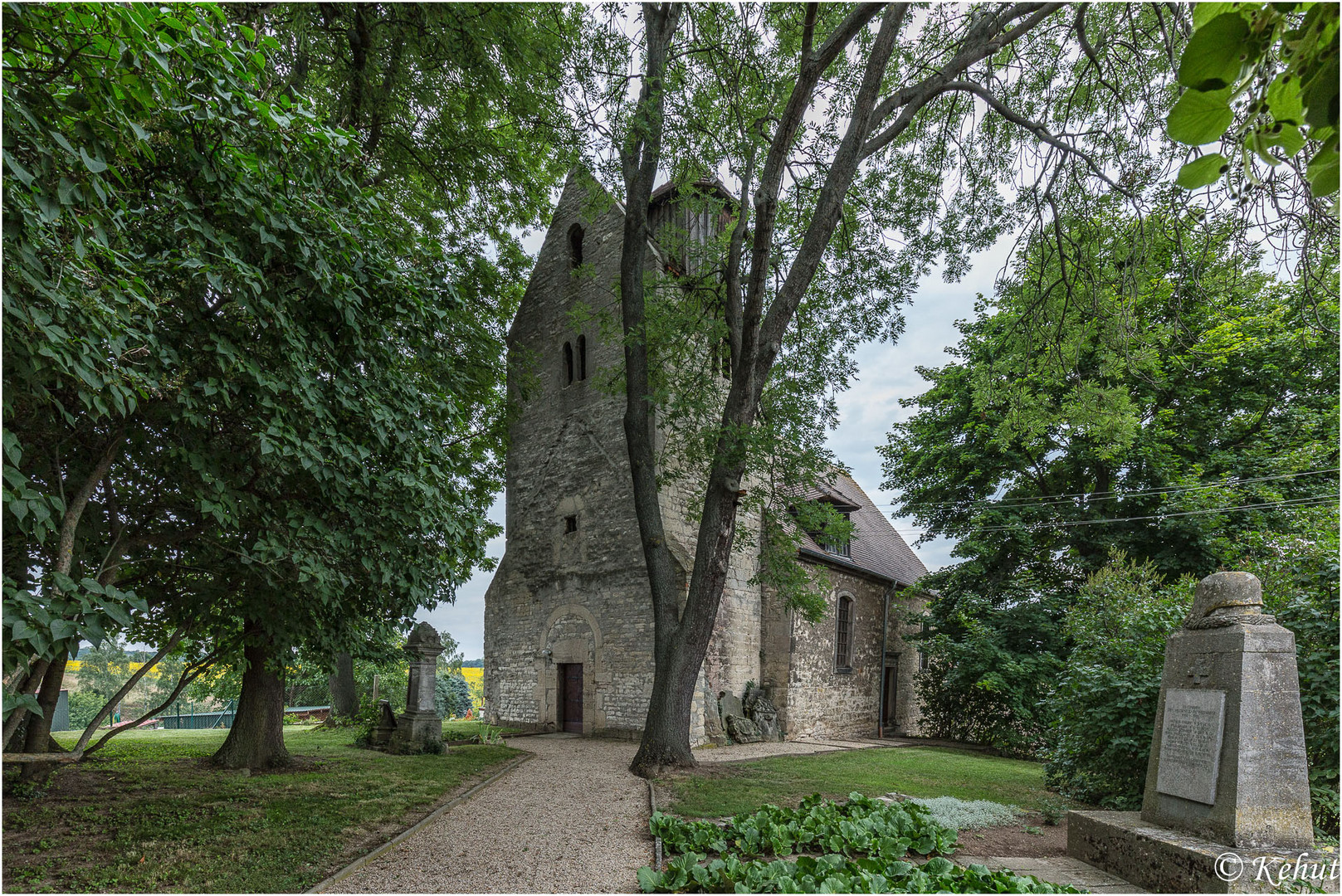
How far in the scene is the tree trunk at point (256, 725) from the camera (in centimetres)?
998

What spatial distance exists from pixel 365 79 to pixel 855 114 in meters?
6.66

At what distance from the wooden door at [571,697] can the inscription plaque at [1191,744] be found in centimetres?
1253

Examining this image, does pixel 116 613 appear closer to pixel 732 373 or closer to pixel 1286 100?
pixel 1286 100

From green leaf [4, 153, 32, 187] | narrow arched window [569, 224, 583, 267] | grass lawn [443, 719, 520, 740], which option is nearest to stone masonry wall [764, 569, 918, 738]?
grass lawn [443, 719, 520, 740]

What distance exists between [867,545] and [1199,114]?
2300 centimetres

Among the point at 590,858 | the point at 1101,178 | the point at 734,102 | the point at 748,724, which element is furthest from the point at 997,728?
the point at 734,102

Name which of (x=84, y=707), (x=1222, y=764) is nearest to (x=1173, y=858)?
(x=1222, y=764)

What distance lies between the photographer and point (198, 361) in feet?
16.0

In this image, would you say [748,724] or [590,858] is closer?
[590,858]

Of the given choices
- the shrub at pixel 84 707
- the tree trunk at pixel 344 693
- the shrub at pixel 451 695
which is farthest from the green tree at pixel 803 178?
the shrub at pixel 84 707

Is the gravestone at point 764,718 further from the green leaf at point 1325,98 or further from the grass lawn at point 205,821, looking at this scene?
the green leaf at point 1325,98

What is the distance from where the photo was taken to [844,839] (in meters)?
5.74

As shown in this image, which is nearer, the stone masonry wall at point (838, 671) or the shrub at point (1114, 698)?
the shrub at point (1114, 698)

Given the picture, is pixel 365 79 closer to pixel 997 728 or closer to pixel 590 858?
pixel 590 858
